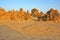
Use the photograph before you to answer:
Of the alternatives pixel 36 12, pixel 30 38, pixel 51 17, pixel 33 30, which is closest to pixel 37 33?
pixel 33 30

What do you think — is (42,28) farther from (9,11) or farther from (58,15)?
(9,11)

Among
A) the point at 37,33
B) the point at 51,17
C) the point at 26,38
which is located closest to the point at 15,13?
the point at 51,17

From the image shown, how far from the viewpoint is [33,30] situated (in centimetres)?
731

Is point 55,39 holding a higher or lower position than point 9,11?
lower

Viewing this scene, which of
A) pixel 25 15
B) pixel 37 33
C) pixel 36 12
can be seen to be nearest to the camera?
pixel 37 33

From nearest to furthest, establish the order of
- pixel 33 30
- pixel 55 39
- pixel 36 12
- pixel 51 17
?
pixel 55 39 < pixel 33 30 < pixel 51 17 < pixel 36 12

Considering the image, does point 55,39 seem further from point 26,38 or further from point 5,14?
point 5,14

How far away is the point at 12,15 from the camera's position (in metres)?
11.5

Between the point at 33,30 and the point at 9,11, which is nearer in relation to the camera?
the point at 33,30

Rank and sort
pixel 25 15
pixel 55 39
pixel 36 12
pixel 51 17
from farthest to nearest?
pixel 36 12
pixel 25 15
pixel 51 17
pixel 55 39

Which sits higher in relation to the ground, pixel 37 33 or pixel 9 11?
pixel 9 11

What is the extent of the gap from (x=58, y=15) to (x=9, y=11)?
134 inches

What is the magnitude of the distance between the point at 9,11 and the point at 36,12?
317 centimetres

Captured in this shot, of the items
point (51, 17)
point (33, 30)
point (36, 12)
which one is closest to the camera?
point (33, 30)
